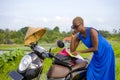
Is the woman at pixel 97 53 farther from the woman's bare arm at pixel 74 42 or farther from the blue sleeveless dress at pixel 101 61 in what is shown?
the woman's bare arm at pixel 74 42

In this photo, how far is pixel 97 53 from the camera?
4.68m

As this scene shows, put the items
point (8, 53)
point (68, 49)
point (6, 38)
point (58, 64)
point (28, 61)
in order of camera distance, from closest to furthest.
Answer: point (28, 61)
point (58, 64)
point (68, 49)
point (8, 53)
point (6, 38)

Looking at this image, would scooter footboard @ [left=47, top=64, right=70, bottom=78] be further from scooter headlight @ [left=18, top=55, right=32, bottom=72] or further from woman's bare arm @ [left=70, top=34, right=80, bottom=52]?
woman's bare arm @ [left=70, top=34, right=80, bottom=52]

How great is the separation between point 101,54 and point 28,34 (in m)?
1.06

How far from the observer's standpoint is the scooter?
14.1ft

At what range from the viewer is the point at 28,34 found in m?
4.37

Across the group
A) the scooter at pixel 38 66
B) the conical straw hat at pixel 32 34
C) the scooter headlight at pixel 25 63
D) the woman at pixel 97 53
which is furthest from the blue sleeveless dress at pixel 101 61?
the scooter headlight at pixel 25 63

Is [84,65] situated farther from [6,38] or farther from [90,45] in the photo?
[6,38]

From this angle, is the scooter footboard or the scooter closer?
the scooter

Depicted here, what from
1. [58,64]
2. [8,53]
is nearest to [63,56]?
[58,64]

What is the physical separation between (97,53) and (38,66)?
86cm

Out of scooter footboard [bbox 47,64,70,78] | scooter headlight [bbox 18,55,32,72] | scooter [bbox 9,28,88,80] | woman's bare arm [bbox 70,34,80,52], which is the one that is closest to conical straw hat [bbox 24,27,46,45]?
scooter [bbox 9,28,88,80]

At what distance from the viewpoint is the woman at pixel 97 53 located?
462cm

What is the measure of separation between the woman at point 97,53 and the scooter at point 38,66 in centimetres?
18
